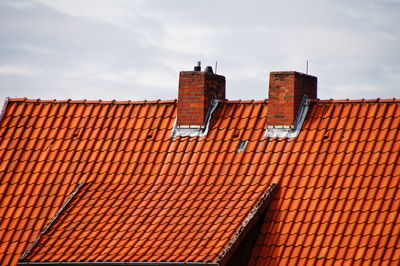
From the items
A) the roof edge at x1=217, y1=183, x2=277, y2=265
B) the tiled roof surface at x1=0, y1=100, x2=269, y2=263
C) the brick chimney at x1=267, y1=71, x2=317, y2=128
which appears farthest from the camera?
the brick chimney at x1=267, y1=71, x2=317, y2=128

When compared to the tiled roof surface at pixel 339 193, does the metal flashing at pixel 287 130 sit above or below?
above

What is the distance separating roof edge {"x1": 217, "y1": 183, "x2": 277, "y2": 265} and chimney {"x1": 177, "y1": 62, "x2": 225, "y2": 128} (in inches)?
117

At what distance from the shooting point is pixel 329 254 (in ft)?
45.2

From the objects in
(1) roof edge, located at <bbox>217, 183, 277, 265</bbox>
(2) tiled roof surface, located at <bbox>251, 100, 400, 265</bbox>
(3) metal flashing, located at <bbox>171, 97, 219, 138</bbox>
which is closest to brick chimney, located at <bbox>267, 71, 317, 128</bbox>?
(2) tiled roof surface, located at <bbox>251, 100, 400, 265</bbox>

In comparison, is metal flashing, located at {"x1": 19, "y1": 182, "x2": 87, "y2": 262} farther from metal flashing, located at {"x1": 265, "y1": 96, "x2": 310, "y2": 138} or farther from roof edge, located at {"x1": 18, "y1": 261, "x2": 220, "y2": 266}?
metal flashing, located at {"x1": 265, "y1": 96, "x2": 310, "y2": 138}

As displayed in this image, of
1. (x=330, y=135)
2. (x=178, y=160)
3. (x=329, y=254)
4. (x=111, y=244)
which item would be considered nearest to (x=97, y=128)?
(x=178, y=160)

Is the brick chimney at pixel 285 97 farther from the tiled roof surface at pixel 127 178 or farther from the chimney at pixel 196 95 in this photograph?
the chimney at pixel 196 95

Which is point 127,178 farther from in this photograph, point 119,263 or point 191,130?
point 119,263

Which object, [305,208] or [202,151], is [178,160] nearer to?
[202,151]

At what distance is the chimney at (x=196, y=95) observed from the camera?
57.6 feet

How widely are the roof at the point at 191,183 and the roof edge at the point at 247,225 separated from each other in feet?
0.30

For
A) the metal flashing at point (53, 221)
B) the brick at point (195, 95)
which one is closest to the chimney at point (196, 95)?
the brick at point (195, 95)

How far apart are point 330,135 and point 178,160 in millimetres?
3227

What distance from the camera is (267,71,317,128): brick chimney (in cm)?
1683
